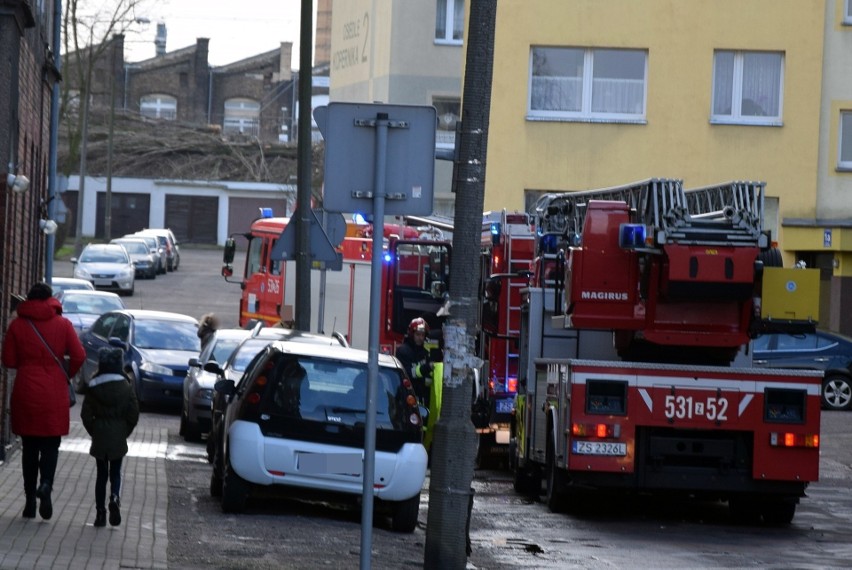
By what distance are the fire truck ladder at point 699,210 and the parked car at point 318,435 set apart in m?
3.14

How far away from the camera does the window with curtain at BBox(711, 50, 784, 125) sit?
34344mm

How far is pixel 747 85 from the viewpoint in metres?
34.6

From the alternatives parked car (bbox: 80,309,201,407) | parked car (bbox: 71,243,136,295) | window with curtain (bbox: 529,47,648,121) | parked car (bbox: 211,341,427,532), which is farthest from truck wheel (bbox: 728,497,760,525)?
parked car (bbox: 71,243,136,295)

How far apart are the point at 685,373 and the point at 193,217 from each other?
67.9 metres

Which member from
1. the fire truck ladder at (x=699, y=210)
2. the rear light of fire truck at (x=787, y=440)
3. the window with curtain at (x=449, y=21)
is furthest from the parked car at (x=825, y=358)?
the window with curtain at (x=449, y=21)

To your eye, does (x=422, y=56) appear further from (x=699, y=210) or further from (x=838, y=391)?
(x=699, y=210)

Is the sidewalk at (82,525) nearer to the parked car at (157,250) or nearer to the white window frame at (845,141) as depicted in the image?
the white window frame at (845,141)

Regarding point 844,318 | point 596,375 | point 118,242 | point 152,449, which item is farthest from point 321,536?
point 118,242

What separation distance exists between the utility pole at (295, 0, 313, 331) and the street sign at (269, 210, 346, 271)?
0.19 meters

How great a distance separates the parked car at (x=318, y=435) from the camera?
1234cm

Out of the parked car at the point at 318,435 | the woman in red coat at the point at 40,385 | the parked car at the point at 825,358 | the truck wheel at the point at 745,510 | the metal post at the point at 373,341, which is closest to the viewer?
the metal post at the point at 373,341

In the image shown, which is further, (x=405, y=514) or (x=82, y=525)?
(x=405, y=514)

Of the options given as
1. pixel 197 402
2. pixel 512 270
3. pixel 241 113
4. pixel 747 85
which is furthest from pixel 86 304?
Result: pixel 241 113

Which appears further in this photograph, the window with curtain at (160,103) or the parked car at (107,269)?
the window with curtain at (160,103)
